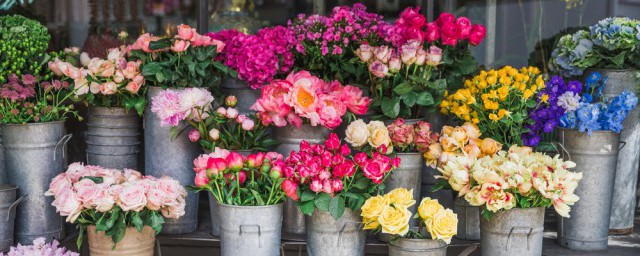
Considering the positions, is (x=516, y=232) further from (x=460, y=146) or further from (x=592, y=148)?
(x=592, y=148)

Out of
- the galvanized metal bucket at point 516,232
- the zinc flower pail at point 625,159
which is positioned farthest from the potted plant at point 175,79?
the zinc flower pail at point 625,159

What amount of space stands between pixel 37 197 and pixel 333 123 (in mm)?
1024

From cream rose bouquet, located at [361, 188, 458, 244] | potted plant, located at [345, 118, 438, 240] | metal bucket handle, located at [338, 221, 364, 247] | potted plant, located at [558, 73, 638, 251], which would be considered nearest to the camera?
cream rose bouquet, located at [361, 188, 458, 244]

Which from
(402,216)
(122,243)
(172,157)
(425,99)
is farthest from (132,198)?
(425,99)

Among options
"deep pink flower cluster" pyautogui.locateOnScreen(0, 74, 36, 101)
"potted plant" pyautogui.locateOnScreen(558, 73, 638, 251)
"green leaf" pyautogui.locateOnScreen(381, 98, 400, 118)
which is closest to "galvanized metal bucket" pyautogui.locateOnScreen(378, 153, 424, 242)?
"green leaf" pyautogui.locateOnScreen(381, 98, 400, 118)

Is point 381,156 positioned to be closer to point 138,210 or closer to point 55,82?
point 138,210

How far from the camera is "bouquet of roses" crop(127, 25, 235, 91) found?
259 centimetres

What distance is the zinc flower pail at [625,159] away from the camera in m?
2.66

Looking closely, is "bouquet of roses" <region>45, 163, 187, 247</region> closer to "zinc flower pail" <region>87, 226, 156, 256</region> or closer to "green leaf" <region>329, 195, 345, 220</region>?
"zinc flower pail" <region>87, 226, 156, 256</region>

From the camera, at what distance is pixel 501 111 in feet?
8.23

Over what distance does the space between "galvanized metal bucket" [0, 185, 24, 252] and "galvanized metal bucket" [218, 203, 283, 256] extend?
74 centimetres

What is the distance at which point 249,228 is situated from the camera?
2.25 m

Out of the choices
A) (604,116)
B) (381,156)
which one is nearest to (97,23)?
(381,156)

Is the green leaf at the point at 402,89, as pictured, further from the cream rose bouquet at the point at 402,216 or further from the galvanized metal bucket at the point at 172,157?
the galvanized metal bucket at the point at 172,157
